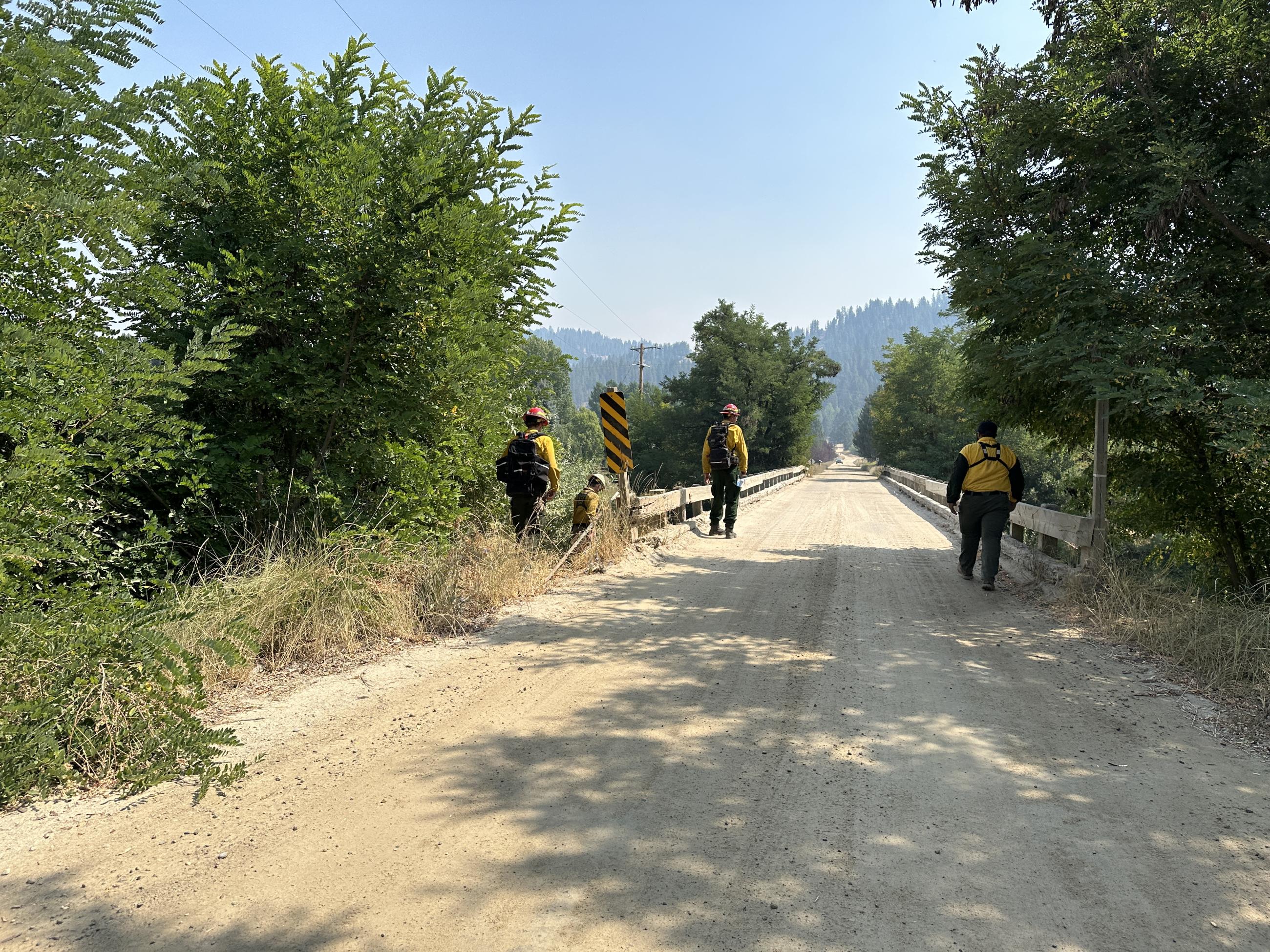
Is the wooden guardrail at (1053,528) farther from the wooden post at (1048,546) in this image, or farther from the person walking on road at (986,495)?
the person walking on road at (986,495)

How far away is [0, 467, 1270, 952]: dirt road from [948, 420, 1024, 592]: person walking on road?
10.3 ft

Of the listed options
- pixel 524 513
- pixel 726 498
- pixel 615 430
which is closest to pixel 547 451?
pixel 524 513

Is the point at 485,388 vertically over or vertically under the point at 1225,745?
over

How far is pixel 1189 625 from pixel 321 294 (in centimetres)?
786

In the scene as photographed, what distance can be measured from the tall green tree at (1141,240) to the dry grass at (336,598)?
5926 mm

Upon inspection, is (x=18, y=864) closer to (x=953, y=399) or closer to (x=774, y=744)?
(x=774, y=744)

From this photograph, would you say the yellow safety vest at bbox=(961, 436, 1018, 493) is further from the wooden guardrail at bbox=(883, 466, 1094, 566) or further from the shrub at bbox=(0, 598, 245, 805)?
the shrub at bbox=(0, 598, 245, 805)

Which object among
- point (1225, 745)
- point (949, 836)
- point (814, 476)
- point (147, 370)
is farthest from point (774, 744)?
point (814, 476)

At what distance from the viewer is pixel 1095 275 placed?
6953mm

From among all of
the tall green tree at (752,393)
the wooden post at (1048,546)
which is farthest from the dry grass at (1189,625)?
the tall green tree at (752,393)

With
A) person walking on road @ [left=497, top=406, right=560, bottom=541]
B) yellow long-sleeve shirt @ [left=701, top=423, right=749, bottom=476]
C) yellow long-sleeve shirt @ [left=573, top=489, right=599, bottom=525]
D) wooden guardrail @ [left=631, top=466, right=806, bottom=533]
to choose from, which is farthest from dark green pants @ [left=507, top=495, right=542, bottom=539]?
yellow long-sleeve shirt @ [left=701, top=423, right=749, bottom=476]

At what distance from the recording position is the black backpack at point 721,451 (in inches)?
485

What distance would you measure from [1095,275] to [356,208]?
7066 millimetres

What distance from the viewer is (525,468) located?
28.0 feet
